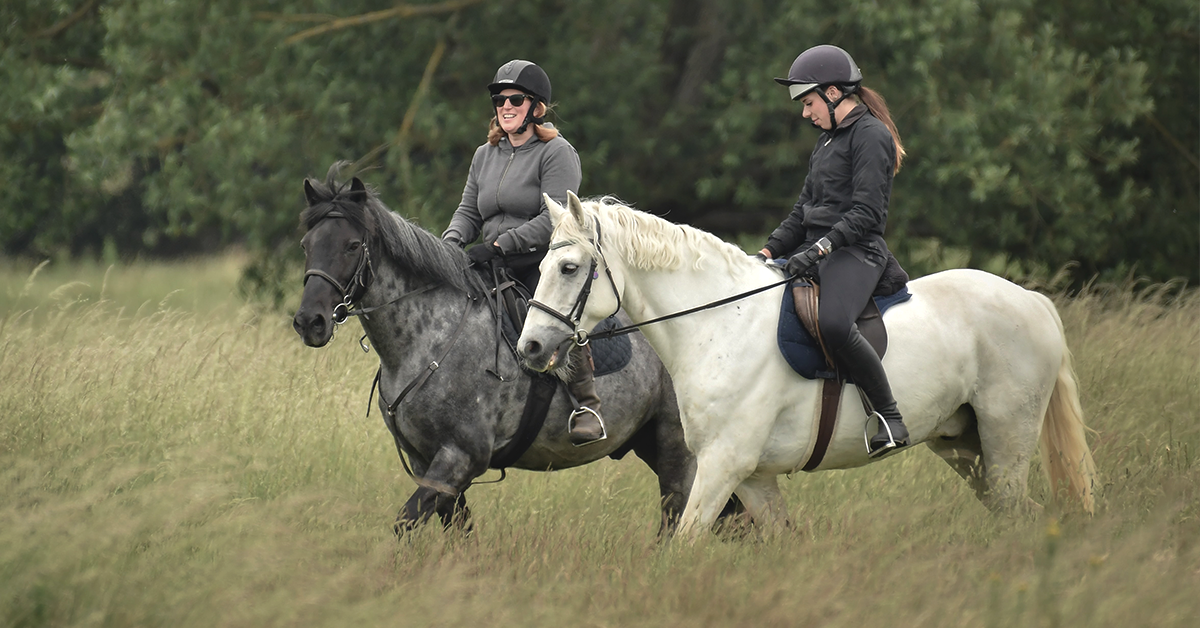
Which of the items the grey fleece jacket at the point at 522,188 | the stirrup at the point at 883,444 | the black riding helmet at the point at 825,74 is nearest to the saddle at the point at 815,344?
the stirrup at the point at 883,444

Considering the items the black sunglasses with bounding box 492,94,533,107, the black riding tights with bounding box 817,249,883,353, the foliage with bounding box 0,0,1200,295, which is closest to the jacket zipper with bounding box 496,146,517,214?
the black sunglasses with bounding box 492,94,533,107

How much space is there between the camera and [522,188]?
5.57 m

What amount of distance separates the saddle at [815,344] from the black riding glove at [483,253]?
148 cm

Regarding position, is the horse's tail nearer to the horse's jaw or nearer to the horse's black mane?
the horse's jaw

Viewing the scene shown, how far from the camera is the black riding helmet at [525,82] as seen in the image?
5.58 meters

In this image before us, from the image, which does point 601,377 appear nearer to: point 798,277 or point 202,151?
point 798,277

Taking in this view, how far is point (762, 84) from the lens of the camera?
492 inches

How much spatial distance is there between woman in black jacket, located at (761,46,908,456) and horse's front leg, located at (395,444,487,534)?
176 centimetres

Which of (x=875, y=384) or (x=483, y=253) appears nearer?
(x=875, y=384)

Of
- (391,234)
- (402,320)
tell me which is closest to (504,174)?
(391,234)

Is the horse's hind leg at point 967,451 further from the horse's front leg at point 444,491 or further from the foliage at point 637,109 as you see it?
the foliage at point 637,109

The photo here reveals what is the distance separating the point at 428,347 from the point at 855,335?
1983 millimetres

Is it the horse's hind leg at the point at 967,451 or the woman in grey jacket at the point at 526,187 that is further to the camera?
the horse's hind leg at the point at 967,451

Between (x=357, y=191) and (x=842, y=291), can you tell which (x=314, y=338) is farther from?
(x=842, y=291)
